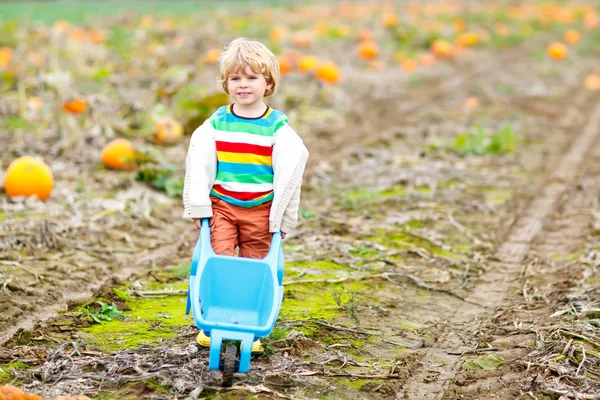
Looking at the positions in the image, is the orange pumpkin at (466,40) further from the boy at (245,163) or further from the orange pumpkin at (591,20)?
the boy at (245,163)

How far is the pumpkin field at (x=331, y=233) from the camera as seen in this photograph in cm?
388

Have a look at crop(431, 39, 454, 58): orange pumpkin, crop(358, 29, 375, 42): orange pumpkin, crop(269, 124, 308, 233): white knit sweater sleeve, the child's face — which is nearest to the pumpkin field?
crop(269, 124, 308, 233): white knit sweater sleeve

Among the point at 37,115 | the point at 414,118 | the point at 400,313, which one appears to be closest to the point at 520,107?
the point at 414,118

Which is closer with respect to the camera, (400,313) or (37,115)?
(400,313)

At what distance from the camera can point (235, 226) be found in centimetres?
400

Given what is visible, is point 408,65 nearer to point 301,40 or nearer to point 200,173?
point 301,40

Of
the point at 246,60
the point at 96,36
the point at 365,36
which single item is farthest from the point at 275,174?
the point at 365,36

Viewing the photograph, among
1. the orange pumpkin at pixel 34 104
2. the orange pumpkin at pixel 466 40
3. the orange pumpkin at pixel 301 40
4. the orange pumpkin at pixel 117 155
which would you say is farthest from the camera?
the orange pumpkin at pixel 466 40

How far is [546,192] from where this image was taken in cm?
751

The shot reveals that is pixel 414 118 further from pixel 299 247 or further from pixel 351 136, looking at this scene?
pixel 299 247

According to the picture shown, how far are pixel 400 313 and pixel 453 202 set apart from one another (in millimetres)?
2410

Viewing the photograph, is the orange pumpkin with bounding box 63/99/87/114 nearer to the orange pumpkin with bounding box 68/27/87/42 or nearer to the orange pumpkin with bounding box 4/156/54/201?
the orange pumpkin with bounding box 4/156/54/201

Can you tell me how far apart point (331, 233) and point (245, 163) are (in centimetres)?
230

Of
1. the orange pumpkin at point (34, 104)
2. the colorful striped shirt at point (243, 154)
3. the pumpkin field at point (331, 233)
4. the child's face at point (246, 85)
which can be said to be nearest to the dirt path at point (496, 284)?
the pumpkin field at point (331, 233)
